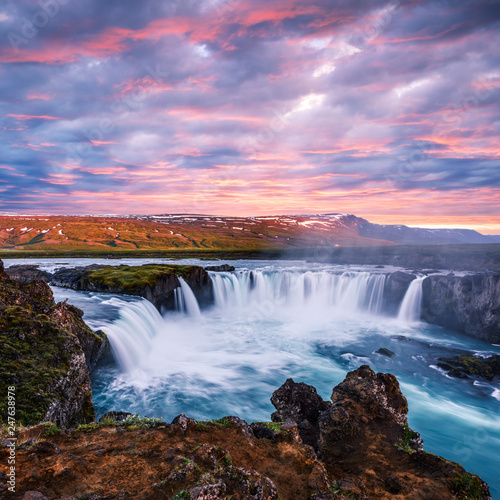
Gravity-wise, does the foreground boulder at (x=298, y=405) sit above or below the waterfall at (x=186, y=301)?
above

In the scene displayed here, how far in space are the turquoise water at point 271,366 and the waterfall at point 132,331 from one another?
11cm

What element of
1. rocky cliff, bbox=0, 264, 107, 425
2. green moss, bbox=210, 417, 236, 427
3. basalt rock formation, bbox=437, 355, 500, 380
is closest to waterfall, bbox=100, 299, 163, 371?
rocky cliff, bbox=0, 264, 107, 425

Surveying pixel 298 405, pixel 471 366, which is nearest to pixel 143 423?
pixel 298 405

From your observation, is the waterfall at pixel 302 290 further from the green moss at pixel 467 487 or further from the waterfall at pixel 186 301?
the green moss at pixel 467 487

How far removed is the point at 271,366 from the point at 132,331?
11926mm

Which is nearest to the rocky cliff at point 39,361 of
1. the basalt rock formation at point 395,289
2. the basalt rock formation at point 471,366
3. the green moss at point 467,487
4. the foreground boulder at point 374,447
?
the foreground boulder at point 374,447

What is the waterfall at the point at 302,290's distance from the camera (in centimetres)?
4481

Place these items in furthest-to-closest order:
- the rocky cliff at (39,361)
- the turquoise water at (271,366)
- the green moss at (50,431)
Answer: the turquoise water at (271,366) → the rocky cliff at (39,361) → the green moss at (50,431)

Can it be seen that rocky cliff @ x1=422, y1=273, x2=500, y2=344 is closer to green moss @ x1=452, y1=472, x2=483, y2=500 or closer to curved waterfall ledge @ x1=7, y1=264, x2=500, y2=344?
curved waterfall ledge @ x1=7, y1=264, x2=500, y2=344

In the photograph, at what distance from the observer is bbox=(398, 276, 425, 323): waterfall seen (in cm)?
3903

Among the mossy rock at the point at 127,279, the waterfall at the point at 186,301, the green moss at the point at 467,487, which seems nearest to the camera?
the green moss at the point at 467,487

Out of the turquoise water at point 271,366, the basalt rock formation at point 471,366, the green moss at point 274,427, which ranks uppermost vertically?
the green moss at point 274,427

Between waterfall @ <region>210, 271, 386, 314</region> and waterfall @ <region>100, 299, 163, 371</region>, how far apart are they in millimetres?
18043

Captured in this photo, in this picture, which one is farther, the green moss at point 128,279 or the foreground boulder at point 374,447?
the green moss at point 128,279
